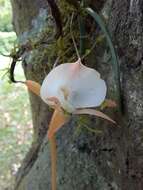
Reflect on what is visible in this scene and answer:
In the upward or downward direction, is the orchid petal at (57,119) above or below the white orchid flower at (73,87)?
below

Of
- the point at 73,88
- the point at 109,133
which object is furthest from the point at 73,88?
the point at 109,133

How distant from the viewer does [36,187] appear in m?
0.92

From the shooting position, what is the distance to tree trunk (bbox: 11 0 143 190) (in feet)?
2.28

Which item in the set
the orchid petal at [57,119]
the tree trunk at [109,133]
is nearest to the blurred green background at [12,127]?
the tree trunk at [109,133]

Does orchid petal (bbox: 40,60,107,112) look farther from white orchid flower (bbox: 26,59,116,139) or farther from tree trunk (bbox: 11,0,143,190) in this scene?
tree trunk (bbox: 11,0,143,190)

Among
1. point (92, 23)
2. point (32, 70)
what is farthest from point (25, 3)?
point (92, 23)

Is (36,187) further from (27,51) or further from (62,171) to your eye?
(27,51)

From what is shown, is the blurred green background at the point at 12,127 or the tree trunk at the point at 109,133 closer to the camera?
the tree trunk at the point at 109,133

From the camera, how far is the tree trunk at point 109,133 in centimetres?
70

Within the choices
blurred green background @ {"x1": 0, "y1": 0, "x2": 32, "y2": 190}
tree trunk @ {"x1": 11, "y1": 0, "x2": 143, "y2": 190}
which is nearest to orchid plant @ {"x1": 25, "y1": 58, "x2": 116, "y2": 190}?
tree trunk @ {"x1": 11, "y1": 0, "x2": 143, "y2": 190}

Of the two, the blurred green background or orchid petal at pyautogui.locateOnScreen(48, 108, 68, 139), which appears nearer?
orchid petal at pyautogui.locateOnScreen(48, 108, 68, 139)

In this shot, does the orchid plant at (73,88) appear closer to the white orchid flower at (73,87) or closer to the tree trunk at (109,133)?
the white orchid flower at (73,87)

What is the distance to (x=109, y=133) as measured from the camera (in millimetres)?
761

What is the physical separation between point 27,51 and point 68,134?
0.18 m
